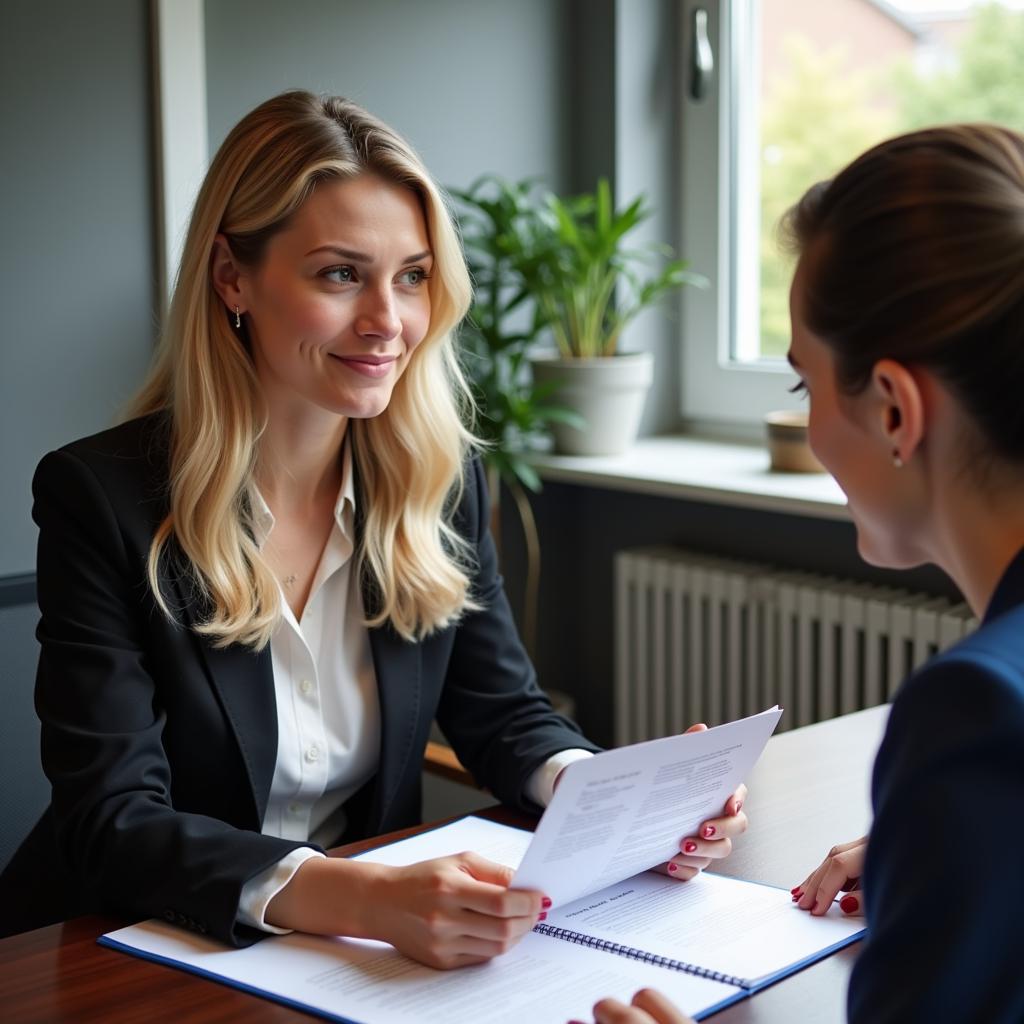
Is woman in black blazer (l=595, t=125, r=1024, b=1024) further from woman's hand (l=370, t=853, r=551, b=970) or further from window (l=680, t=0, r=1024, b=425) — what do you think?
window (l=680, t=0, r=1024, b=425)

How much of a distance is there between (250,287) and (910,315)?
981 mm

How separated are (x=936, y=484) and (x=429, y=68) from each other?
2233 mm

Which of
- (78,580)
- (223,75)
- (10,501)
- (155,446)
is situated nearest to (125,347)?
(10,501)

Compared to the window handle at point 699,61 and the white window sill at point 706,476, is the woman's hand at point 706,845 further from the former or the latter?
the window handle at point 699,61

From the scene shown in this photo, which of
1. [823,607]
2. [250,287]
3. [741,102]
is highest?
[741,102]

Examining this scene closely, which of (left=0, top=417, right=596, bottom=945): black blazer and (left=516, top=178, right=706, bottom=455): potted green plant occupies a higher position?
(left=516, top=178, right=706, bottom=455): potted green plant

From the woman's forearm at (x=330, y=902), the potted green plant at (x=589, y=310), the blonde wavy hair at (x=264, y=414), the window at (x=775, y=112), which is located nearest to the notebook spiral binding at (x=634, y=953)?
the woman's forearm at (x=330, y=902)

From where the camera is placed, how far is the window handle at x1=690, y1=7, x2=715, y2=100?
305 centimetres

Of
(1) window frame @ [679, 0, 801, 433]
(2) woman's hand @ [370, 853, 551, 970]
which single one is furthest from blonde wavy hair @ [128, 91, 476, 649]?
(1) window frame @ [679, 0, 801, 433]

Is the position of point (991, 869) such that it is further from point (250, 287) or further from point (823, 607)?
point (823, 607)

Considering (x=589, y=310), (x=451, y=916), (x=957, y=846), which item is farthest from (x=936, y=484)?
(x=589, y=310)

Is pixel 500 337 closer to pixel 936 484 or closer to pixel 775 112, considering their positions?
pixel 775 112

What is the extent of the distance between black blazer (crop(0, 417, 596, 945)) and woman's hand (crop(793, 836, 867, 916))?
42 cm

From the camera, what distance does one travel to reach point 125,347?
98.4 inches
